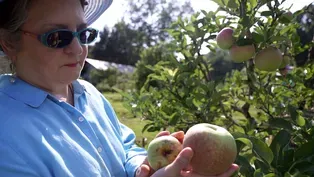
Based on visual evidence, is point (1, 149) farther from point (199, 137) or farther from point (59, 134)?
point (199, 137)

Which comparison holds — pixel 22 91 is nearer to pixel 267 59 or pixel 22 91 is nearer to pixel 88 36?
pixel 88 36

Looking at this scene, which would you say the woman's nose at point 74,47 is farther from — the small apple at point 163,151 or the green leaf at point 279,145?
the green leaf at point 279,145

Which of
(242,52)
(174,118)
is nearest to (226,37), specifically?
(242,52)

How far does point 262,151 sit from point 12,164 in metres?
0.60

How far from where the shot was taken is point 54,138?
94cm

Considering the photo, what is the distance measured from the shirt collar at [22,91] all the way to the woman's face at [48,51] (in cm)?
3

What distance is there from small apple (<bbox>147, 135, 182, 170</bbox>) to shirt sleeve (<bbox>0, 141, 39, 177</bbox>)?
295mm

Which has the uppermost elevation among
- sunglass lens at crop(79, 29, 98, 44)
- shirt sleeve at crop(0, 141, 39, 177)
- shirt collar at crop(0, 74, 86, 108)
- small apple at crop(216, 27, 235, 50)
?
sunglass lens at crop(79, 29, 98, 44)

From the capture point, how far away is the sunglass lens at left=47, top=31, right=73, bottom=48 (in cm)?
98

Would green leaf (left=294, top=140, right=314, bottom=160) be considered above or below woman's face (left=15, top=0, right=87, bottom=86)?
below

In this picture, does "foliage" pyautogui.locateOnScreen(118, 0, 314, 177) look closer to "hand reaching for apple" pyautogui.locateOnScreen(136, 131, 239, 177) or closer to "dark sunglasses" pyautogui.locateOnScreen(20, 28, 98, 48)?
"hand reaching for apple" pyautogui.locateOnScreen(136, 131, 239, 177)

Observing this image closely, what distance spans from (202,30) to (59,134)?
3.64ft

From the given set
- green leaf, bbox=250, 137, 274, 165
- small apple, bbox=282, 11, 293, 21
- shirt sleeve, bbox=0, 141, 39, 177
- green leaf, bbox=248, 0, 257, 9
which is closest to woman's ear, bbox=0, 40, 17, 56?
shirt sleeve, bbox=0, 141, 39, 177

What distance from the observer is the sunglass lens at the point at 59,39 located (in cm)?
98
